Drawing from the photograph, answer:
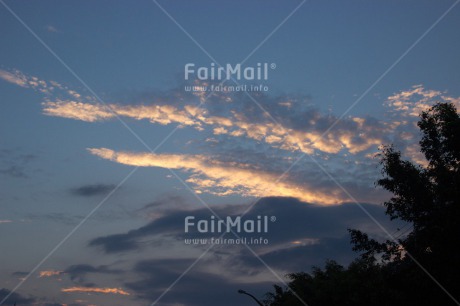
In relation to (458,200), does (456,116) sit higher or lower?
higher

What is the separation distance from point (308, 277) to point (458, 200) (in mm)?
42871

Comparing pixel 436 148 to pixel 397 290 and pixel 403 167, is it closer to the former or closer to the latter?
pixel 403 167

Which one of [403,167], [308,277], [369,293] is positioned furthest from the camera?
[308,277]

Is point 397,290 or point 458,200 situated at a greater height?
point 458,200

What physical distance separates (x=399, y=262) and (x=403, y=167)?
5.04 m

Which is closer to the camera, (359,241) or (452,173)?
(452,173)

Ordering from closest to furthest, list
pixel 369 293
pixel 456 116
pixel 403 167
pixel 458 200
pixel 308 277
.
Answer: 1. pixel 458 200
2. pixel 456 116
3. pixel 403 167
4. pixel 369 293
5. pixel 308 277

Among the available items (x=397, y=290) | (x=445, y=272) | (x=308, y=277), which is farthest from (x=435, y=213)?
(x=308, y=277)

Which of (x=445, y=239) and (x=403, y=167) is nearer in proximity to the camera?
(x=445, y=239)

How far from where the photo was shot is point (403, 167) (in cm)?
2655

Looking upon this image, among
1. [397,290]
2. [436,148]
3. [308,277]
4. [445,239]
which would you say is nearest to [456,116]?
[436,148]

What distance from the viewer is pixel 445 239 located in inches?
899

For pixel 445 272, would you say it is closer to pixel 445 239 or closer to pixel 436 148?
pixel 445 239

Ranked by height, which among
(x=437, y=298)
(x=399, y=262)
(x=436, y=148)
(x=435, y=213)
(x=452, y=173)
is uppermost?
(x=436, y=148)
